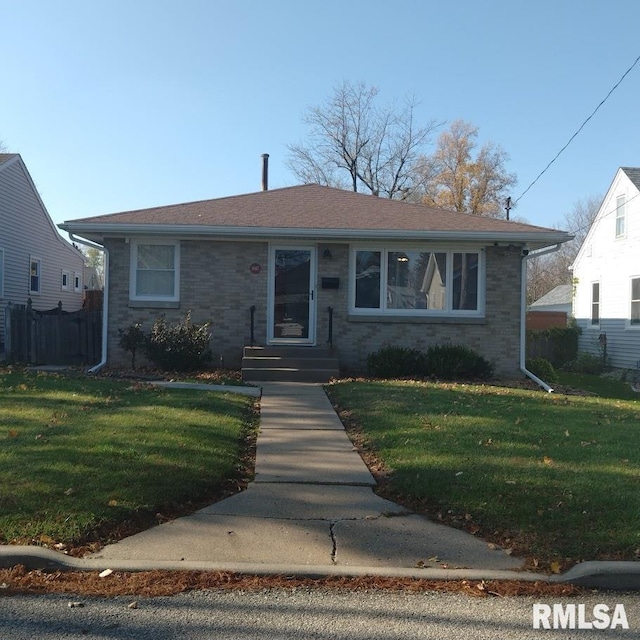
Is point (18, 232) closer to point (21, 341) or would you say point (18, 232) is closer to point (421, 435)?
point (21, 341)

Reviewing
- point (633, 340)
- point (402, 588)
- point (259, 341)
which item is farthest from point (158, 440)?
point (633, 340)

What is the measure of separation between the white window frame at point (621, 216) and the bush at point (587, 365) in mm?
4085

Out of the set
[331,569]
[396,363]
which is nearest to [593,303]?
[396,363]

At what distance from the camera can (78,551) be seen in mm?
4426

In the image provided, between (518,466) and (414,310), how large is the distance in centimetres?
789

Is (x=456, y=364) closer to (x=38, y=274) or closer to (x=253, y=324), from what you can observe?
(x=253, y=324)

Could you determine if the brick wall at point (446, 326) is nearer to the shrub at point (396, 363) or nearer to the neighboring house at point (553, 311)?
the shrub at point (396, 363)

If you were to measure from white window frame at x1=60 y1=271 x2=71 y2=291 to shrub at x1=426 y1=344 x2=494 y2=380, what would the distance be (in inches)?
750

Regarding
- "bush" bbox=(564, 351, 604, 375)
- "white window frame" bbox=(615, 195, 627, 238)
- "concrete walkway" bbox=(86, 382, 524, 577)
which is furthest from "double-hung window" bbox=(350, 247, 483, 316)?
"white window frame" bbox=(615, 195, 627, 238)

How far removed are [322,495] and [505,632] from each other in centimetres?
238

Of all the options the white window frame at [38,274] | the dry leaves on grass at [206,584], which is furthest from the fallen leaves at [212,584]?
the white window frame at [38,274]

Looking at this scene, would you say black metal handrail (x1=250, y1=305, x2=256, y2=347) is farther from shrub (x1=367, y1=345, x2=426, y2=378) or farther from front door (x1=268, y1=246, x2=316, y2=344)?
shrub (x1=367, y1=345, x2=426, y2=378)

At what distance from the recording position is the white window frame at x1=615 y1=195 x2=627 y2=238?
21.2m

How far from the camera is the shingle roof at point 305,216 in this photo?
1330cm
